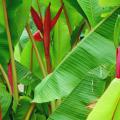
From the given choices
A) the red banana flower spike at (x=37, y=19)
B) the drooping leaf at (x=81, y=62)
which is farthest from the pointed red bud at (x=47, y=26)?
the drooping leaf at (x=81, y=62)

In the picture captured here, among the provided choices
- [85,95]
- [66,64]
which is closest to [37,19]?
[66,64]

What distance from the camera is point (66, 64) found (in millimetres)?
1149

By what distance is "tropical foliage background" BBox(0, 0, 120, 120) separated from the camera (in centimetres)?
108

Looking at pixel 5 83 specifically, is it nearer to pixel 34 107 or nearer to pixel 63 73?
pixel 34 107

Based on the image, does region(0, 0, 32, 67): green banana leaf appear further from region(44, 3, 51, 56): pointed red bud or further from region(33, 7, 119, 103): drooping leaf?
region(33, 7, 119, 103): drooping leaf

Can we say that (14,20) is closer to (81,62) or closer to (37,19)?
(37,19)

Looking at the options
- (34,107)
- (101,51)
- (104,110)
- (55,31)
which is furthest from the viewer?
(55,31)

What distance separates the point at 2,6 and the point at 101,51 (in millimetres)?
382

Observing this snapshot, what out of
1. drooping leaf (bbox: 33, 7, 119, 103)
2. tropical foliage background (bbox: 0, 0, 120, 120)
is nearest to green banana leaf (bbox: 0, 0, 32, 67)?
tropical foliage background (bbox: 0, 0, 120, 120)

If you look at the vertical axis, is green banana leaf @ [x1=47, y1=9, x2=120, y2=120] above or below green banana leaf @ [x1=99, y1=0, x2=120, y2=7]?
below

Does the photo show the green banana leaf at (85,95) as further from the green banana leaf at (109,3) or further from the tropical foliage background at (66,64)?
the green banana leaf at (109,3)

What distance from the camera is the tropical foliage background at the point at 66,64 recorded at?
1.08 m

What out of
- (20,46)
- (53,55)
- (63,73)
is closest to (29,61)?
(53,55)

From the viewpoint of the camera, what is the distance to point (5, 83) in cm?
148
